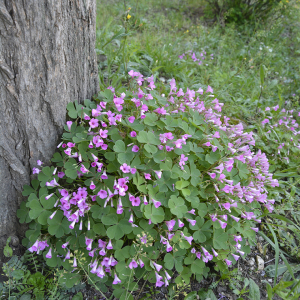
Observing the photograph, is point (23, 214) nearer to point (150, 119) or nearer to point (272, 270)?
point (150, 119)

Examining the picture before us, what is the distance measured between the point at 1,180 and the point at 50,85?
80 cm

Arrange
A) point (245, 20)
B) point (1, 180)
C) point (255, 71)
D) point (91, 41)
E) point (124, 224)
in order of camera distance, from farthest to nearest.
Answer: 1. point (245, 20)
2. point (255, 71)
3. point (91, 41)
4. point (1, 180)
5. point (124, 224)

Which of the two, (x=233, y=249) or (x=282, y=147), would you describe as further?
(x=282, y=147)

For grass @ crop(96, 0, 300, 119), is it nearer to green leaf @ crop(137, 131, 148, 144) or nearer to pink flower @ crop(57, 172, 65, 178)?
green leaf @ crop(137, 131, 148, 144)

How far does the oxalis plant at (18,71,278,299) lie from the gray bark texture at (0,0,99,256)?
12 cm

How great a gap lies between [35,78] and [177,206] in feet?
4.32

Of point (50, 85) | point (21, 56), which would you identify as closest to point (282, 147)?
point (50, 85)

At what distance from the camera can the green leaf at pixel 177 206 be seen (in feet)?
5.57

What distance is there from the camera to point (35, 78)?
168cm

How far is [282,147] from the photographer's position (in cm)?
306

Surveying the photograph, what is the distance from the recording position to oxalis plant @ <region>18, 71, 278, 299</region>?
5.62 ft

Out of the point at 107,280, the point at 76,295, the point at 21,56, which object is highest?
the point at 21,56

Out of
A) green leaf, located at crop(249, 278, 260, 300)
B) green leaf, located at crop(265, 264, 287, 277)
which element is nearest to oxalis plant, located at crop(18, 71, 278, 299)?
green leaf, located at crop(249, 278, 260, 300)

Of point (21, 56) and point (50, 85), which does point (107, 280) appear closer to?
point (50, 85)
